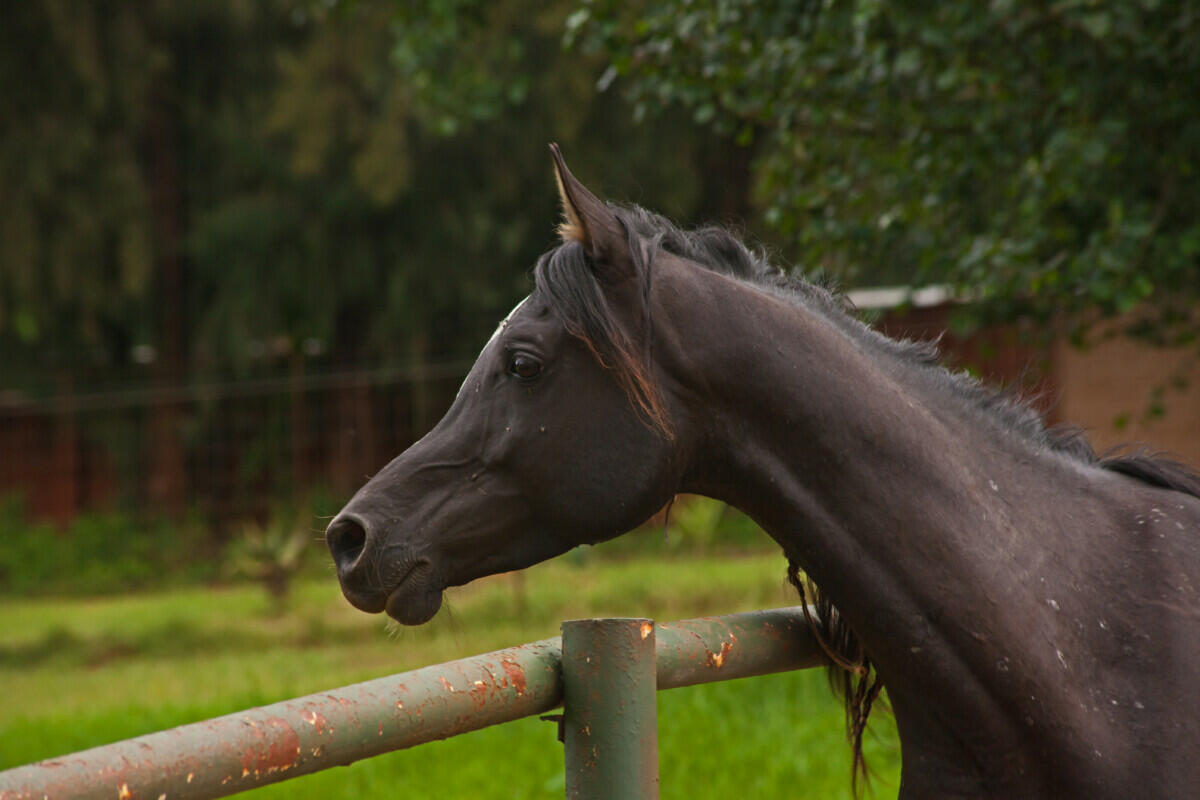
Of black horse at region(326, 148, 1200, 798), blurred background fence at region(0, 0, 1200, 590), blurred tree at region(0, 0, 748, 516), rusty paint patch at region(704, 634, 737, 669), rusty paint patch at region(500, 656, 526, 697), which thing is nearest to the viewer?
rusty paint patch at region(500, 656, 526, 697)

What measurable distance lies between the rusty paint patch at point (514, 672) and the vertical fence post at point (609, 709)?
3.8 inches

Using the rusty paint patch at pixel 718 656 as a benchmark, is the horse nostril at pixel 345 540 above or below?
above

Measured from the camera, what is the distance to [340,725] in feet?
4.71

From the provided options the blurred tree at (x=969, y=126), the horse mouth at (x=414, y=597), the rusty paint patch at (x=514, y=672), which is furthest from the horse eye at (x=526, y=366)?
the blurred tree at (x=969, y=126)

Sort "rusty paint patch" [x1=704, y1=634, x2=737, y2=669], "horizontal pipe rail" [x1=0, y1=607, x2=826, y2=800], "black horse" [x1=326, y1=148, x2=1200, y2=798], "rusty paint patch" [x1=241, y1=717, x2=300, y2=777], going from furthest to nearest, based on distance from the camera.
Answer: "rusty paint patch" [x1=704, y1=634, x2=737, y2=669] → "black horse" [x1=326, y1=148, x2=1200, y2=798] → "rusty paint patch" [x1=241, y1=717, x2=300, y2=777] → "horizontal pipe rail" [x1=0, y1=607, x2=826, y2=800]

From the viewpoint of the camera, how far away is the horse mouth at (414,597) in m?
1.94

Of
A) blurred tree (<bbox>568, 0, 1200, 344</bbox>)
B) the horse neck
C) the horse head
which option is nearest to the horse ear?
the horse head

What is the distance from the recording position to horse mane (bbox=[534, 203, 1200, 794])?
195cm

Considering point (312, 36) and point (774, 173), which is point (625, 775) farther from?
point (312, 36)

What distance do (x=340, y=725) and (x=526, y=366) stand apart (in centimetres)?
73

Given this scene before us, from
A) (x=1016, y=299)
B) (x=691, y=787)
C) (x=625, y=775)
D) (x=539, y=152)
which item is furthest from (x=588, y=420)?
(x=539, y=152)

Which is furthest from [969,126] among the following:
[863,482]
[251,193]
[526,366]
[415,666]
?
[251,193]

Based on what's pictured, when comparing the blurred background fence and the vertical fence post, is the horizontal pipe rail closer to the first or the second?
the vertical fence post

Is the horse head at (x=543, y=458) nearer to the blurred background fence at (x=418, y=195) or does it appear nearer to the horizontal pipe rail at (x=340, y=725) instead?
the horizontal pipe rail at (x=340, y=725)
